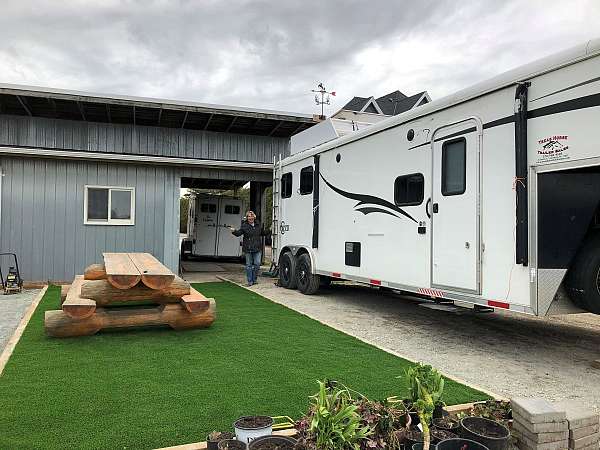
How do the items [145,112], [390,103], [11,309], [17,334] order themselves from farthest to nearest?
[390,103]
[145,112]
[11,309]
[17,334]

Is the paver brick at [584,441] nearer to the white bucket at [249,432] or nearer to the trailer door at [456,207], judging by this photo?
the white bucket at [249,432]

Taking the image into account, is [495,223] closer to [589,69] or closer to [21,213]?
[589,69]

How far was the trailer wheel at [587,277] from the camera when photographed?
4.82 meters

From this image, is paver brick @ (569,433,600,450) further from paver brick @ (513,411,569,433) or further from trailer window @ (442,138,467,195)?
trailer window @ (442,138,467,195)

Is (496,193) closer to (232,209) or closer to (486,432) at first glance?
(486,432)

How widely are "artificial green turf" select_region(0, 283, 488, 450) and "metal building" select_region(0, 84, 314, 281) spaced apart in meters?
5.03

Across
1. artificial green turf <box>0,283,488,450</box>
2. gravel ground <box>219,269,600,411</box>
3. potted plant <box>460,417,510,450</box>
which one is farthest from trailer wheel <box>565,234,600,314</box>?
potted plant <box>460,417,510,450</box>

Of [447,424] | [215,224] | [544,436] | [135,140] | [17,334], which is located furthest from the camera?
[215,224]

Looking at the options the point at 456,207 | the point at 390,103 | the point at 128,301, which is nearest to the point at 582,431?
the point at 456,207

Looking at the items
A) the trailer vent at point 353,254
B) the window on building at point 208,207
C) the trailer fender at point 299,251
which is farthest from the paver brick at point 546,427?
the window on building at point 208,207

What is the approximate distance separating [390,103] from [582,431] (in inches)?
805

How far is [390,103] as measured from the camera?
2231 centimetres

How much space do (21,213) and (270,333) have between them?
24.9ft

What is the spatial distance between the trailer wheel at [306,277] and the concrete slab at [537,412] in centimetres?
710
